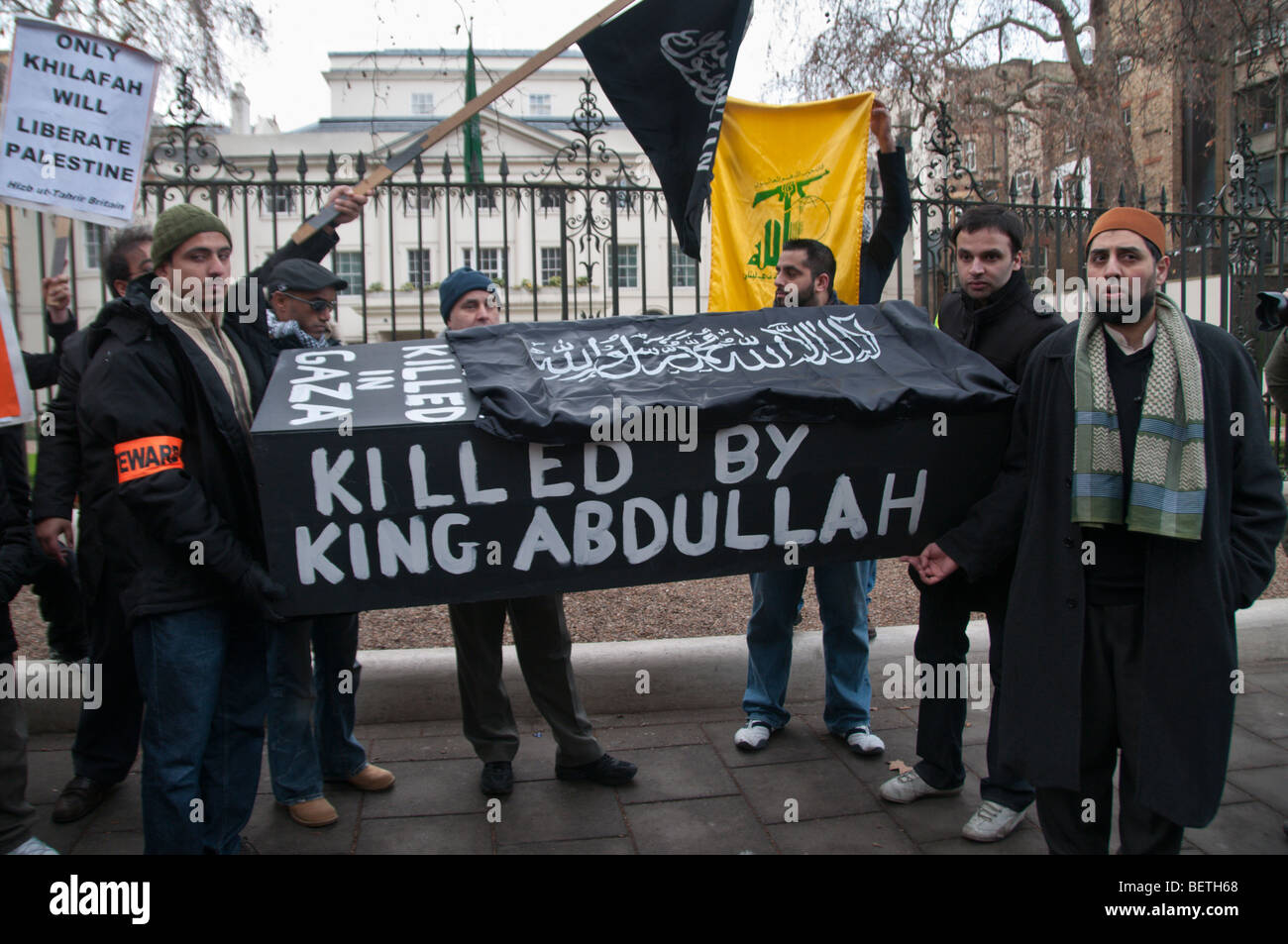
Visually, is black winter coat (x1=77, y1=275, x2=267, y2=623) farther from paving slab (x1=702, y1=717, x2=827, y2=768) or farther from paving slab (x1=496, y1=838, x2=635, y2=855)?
paving slab (x1=702, y1=717, x2=827, y2=768)

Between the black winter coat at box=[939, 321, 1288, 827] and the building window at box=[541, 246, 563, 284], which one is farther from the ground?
the building window at box=[541, 246, 563, 284]

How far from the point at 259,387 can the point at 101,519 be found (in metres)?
0.62

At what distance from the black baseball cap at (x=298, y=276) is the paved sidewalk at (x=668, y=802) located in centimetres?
194

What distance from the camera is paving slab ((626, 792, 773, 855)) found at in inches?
135

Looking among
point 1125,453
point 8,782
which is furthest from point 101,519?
point 1125,453

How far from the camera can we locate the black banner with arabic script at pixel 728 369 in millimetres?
3090

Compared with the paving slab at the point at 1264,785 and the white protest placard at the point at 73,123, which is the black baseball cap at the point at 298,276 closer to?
the white protest placard at the point at 73,123

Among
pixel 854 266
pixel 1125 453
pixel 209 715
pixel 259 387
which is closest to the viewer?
pixel 1125 453

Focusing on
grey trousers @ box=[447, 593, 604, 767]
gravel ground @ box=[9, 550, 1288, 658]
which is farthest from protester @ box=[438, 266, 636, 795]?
gravel ground @ box=[9, 550, 1288, 658]

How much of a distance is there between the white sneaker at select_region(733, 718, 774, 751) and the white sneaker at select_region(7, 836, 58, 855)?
2.52m

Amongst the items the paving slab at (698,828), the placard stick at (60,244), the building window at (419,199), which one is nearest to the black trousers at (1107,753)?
the paving slab at (698,828)

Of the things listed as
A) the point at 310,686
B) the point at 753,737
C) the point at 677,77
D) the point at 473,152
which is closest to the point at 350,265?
the point at 473,152

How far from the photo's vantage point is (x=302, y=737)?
3627mm
